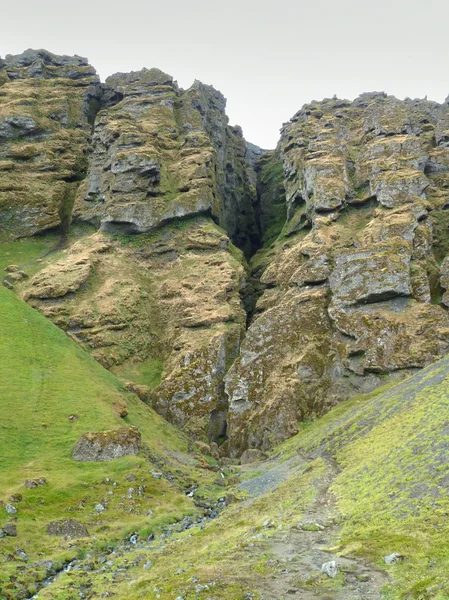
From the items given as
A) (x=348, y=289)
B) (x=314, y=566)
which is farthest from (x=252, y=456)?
(x=314, y=566)

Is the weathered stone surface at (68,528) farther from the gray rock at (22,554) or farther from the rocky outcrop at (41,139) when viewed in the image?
the rocky outcrop at (41,139)

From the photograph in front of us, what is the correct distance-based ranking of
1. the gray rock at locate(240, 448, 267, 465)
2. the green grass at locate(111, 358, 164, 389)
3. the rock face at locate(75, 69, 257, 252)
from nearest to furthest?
the gray rock at locate(240, 448, 267, 465) → the green grass at locate(111, 358, 164, 389) → the rock face at locate(75, 69, 257, 252)

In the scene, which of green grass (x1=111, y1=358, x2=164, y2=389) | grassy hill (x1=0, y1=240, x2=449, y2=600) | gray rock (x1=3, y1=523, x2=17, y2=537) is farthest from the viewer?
green grass (x1=111, y1=358, x2=164, y2=389)

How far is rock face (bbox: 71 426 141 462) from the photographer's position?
204 ft

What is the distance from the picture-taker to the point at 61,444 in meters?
64.1

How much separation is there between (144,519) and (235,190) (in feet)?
502

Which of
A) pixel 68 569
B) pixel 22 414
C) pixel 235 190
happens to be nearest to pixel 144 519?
pixel 68 569

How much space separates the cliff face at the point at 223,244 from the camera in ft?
295

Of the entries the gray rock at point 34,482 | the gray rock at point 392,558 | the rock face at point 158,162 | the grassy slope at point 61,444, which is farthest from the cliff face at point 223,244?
the gray rock at point 392,558

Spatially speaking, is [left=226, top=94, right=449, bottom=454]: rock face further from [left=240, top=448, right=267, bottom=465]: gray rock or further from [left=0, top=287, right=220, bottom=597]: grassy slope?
[left=0, top=287, right=220, bottom=597]: grassy slope

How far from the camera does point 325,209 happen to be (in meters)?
127

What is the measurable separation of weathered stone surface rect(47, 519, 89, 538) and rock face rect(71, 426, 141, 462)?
579 inches

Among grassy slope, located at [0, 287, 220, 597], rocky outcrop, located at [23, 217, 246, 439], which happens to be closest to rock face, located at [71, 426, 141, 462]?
grassy slope, located at [0, 287, 220, 597]

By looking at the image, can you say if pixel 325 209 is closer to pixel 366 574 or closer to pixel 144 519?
pixel 144 519
